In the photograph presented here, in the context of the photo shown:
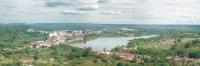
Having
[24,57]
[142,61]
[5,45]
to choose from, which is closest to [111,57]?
[142,61]

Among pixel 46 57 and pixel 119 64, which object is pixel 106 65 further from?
pixel 46 57

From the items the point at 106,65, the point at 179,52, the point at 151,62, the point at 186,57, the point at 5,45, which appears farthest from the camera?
the point at 5,45

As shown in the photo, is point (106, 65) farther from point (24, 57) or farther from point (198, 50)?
point (198, 50)

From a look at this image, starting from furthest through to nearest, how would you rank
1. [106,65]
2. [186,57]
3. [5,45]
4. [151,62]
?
[5,45]
[186,57]
[151,62]
[106,65]

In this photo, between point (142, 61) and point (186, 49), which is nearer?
point (142, 61)

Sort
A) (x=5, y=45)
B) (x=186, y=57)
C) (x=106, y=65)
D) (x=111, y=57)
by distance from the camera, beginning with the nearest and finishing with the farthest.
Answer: (x=106, y=65) → (x=111, y=57) → (x=186, y=57) → (x=5, y=45)

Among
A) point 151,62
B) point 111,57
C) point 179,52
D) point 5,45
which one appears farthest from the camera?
point 5,45

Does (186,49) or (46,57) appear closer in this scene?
(46,57)

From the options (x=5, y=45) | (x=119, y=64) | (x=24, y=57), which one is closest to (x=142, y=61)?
(x=119, y=64)
